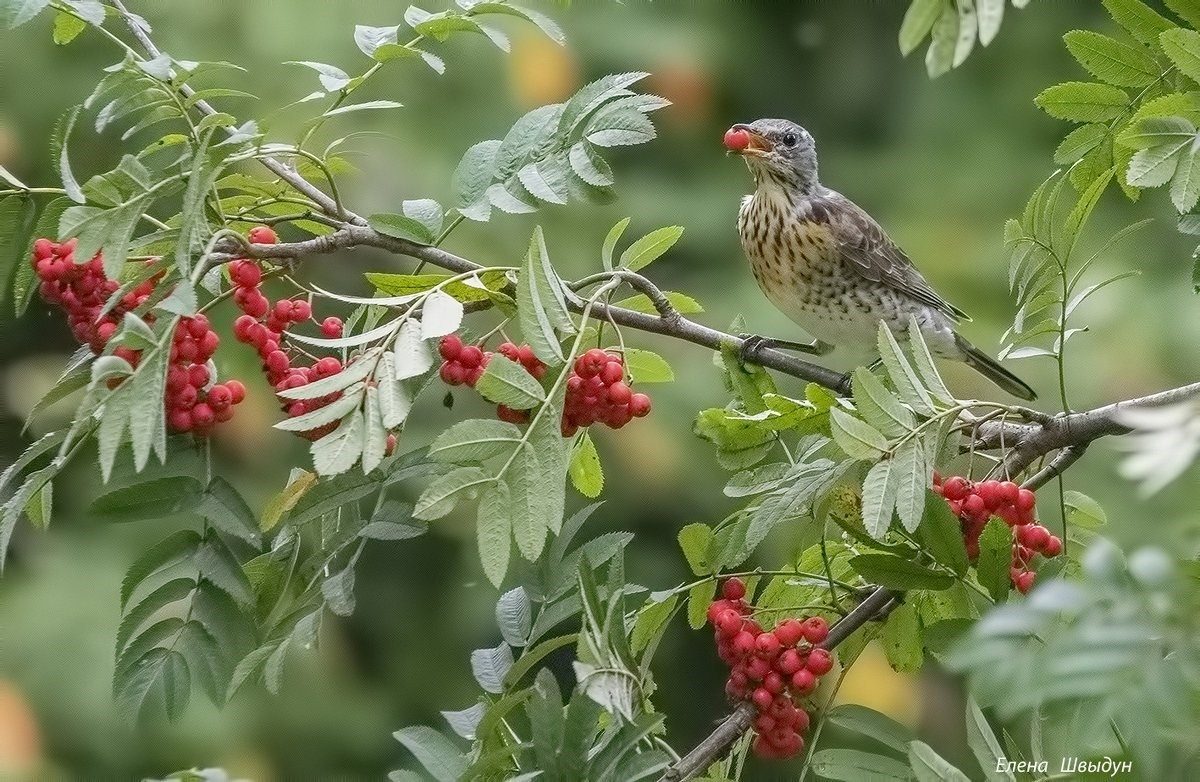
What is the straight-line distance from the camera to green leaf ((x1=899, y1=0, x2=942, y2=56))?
1.13m

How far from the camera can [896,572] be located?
1512 mm

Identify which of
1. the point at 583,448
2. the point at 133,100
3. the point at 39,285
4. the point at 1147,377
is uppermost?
the point at 133,100

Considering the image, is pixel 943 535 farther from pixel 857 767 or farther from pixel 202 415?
pixel 202 415

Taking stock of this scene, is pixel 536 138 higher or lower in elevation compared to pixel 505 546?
higher

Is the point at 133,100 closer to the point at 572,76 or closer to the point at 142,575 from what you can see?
the point at 142,575

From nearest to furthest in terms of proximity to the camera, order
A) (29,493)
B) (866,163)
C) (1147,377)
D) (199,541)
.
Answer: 1. (29,493)
2. (199,541)
3. (1147,377)
4. (866,163)

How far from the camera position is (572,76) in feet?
15.8

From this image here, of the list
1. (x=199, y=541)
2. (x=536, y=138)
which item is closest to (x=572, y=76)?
(x=536, y=138)

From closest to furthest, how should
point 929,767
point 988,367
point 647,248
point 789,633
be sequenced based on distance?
point 929,767 → point 789,633 → point 647,248 → point 988,367

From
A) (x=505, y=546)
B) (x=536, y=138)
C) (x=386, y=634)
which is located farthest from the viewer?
(x=386, y=634)

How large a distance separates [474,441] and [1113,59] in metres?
1.05

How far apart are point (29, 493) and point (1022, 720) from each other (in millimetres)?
1102

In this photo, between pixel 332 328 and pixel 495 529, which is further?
pixel 332 328

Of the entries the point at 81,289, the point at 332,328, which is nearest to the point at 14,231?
the point at 81,289
